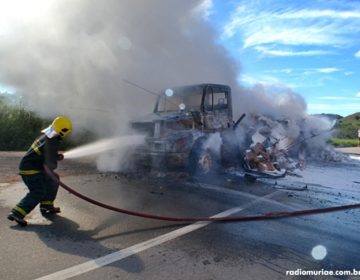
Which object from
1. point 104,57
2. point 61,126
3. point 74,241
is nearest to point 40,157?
point 61,126

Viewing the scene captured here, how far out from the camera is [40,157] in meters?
4.89

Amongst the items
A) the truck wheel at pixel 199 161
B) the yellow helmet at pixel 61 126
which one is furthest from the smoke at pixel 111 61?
the yellow helmet at pixel 61 126

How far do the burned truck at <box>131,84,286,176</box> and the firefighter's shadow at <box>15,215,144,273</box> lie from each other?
3.53 metres

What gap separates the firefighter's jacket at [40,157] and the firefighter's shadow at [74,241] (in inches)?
30.0

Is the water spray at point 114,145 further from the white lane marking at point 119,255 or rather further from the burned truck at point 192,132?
the white lane marking at point 119,255

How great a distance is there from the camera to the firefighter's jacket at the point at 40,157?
15.9ft

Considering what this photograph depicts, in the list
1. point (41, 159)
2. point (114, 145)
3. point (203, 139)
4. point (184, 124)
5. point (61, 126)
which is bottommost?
point (41, 159)

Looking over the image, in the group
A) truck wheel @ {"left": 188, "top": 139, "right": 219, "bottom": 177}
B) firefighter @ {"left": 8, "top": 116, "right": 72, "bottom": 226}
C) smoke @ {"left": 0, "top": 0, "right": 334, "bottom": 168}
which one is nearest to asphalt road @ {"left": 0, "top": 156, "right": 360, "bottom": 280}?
firefighter @ {"left": 8, "top": 116, "right": 72, "bottom": 226}

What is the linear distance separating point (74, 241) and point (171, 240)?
1.17 metres

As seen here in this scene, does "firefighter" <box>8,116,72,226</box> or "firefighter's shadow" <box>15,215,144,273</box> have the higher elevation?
"firefighter" <box>8,116,72,226</box>

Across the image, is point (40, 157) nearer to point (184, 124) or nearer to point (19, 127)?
point (184, 124)

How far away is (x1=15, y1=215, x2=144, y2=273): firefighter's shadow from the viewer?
3566mm

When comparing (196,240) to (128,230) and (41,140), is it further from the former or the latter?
(41,140)

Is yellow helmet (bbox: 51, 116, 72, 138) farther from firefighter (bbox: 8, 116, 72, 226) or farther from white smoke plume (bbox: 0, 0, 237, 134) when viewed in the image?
white smoke plume (bbox: 0, 0, 237, 134)
